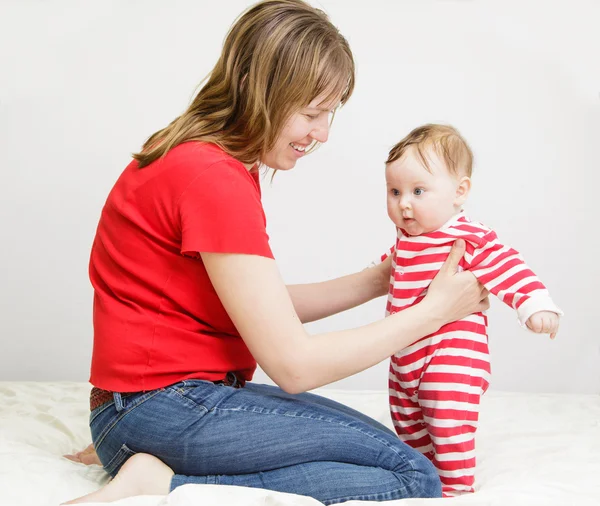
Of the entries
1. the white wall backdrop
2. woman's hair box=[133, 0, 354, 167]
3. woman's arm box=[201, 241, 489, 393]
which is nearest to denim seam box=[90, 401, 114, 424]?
woman's arm box=[201, 241, 489, 393]

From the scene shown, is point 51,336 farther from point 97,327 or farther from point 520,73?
point 520,73

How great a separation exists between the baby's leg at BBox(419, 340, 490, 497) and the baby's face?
0.29m

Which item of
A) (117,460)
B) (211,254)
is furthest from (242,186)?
(117,460)

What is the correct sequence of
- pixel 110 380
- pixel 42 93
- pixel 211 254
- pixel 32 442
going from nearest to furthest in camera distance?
pixel 211 254 < pixel 110 380 < pixel 32 442 < pixel 42 93

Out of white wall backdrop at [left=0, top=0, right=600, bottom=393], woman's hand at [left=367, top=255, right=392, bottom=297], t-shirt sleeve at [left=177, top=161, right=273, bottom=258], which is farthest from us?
white wall backdrop at [left=0, top=0, right=600, bottom=393]

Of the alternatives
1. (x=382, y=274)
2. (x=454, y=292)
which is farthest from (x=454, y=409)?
(x=382, y=274)

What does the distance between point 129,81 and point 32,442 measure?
4.70 feet

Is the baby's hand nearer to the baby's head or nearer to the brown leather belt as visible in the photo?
the baby's head

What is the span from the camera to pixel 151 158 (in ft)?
5.37

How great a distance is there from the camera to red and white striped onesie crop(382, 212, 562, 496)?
→ 5.77 ft

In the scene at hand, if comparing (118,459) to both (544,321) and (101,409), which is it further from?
(544,321)

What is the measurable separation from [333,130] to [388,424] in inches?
46.5

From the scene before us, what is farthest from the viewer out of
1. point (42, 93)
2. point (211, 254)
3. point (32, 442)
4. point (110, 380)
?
point (42, 93)

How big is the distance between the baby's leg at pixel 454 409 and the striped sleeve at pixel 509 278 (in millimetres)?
152
